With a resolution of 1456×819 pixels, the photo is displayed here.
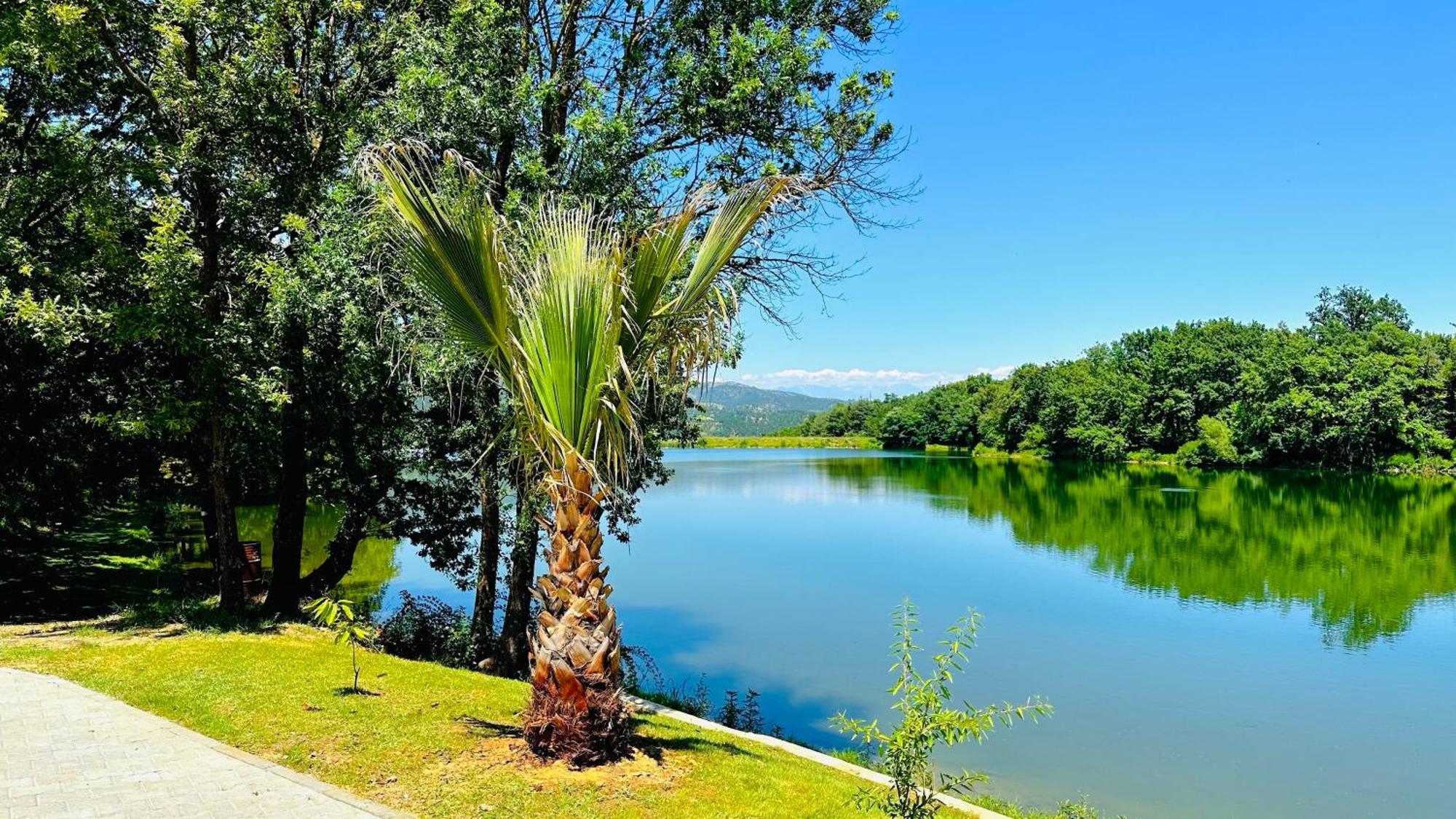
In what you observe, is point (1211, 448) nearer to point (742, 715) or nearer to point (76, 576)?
point (742, 715)

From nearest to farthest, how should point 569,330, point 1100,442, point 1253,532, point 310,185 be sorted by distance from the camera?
point 569,330 → point 310,185 → point 1253,532 → point 1100,442

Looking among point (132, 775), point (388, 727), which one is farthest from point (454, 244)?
point (132, 775)

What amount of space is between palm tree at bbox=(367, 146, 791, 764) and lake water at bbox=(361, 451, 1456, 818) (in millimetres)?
7041

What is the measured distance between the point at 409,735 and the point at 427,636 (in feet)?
23.1

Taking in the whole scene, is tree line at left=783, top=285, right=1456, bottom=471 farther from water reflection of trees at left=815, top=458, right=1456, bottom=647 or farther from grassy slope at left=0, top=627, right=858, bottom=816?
grassy slope at left=0, top=627, right=858, bottom=816

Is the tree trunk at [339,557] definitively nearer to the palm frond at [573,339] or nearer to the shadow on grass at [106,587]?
the shadow on grass at [106,587]

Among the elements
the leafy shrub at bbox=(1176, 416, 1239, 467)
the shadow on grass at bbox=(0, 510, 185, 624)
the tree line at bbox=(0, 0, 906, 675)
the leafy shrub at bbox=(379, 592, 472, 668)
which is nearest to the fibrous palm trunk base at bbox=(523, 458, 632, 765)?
the tree line at bbox=(0, 0, 906, 675)

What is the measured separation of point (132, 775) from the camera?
582 cm

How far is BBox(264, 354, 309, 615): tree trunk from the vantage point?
1333 cm

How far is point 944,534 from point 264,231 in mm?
26288

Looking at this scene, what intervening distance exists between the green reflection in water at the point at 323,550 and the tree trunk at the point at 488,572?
5314 millimetres

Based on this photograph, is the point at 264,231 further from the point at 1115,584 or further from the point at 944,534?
the point at 944,534

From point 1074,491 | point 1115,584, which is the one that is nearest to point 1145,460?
point 1074,491

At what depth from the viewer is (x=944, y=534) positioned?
106ft
